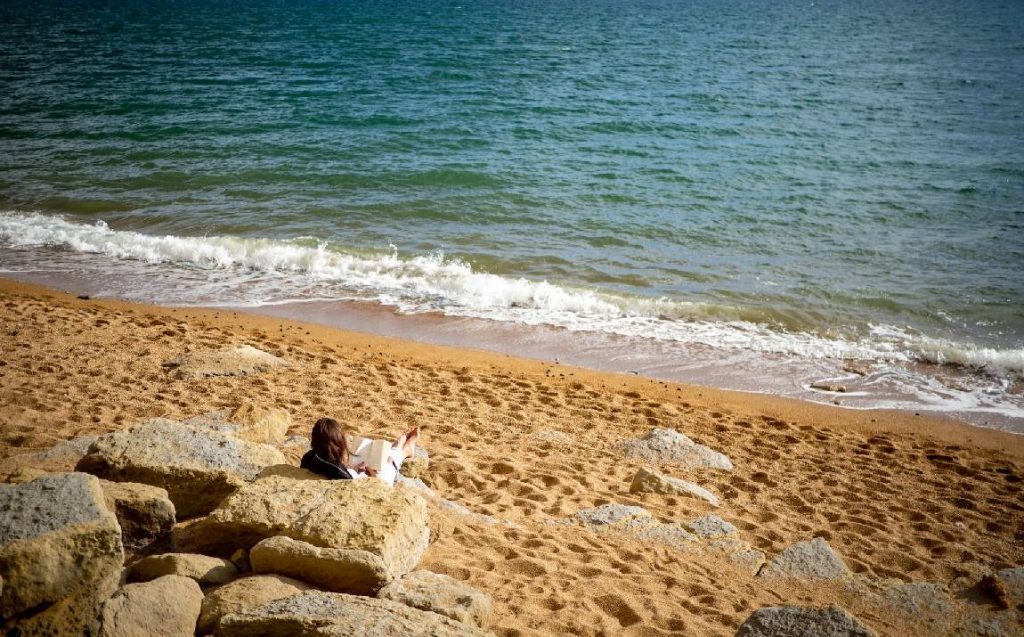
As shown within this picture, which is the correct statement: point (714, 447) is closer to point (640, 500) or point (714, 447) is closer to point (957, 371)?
point (640, 500)

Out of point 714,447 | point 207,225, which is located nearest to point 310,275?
point 207,225

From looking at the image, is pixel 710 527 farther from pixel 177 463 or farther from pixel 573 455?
pixel 177 463

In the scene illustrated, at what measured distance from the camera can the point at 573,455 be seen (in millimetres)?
7277

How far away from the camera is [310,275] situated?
13148 mm

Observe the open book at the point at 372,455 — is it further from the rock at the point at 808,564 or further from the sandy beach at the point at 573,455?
the rock at the point at 808,564

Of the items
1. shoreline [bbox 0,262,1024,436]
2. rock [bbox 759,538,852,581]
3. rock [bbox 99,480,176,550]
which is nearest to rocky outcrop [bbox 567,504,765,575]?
rock [bbox 759,538,852,581]

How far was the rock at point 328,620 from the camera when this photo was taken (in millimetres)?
3328

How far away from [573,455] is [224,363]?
13.9 feet

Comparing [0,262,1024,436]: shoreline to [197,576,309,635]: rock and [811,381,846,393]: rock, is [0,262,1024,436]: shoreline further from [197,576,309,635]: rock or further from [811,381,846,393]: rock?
[197,576,309,635]: rock

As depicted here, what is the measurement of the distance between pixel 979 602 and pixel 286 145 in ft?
65.1

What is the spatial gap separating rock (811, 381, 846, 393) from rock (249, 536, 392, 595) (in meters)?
A: 7.43

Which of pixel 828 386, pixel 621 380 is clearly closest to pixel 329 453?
pixel 621 380

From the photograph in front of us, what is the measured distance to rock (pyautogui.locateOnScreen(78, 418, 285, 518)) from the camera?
4.88 metres

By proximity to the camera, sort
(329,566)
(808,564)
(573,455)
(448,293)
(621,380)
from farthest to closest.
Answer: (448,293)
(621,380)
(573,455)
(808,564)
(329,566)
